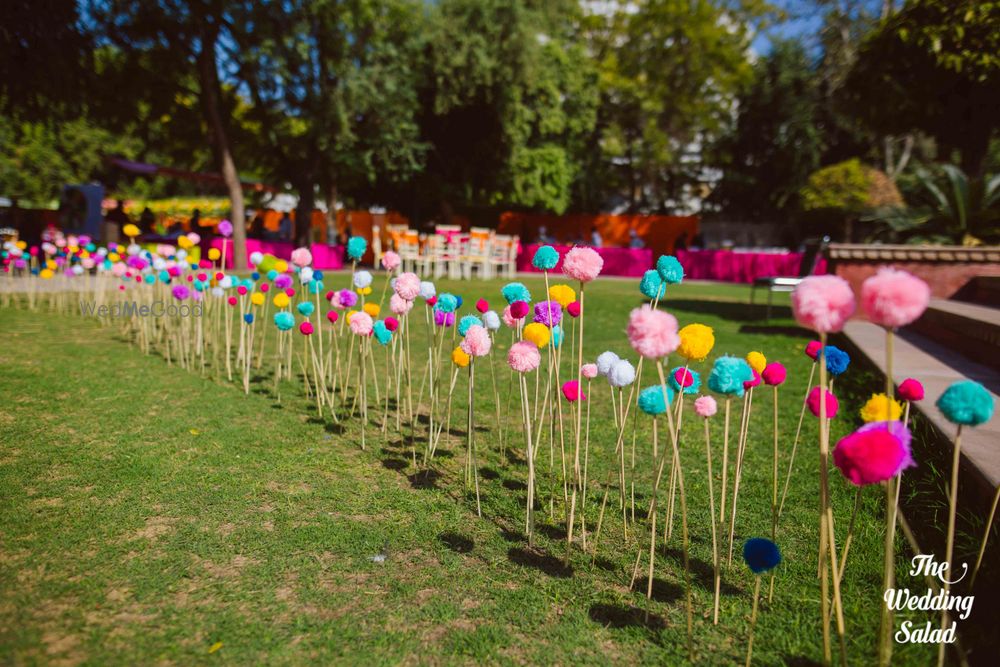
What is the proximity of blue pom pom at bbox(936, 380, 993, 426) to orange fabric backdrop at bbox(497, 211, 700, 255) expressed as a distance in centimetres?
2832

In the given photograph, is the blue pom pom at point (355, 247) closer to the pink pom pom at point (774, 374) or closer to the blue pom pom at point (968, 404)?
the pink pom pom at point (774, 374)

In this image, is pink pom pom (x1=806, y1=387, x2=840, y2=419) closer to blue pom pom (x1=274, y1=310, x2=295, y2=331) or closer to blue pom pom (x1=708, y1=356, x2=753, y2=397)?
blue pom pom (x1=708, y1=356, x2=753, y2=397)

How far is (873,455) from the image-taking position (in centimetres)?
144

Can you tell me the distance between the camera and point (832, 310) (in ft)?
4.77

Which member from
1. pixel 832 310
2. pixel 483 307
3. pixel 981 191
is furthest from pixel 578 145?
pixel 832 310

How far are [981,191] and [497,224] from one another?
23606 mm

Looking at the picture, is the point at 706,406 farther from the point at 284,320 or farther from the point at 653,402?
the point at 284,320

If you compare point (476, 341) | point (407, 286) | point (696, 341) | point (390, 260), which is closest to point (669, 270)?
point (696, 341)

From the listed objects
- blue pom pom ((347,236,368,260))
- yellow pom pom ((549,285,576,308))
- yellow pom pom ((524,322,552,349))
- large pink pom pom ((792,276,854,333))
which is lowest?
yellow pom pom ((524,322,552,349))

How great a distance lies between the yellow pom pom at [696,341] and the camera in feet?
6.29

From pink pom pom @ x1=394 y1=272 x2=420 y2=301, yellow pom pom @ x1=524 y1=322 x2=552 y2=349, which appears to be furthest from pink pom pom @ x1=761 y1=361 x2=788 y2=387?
pink pom pom @ x1=394 y1=272 x2=420 y2=301

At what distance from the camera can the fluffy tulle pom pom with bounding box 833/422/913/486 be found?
143 centimetres

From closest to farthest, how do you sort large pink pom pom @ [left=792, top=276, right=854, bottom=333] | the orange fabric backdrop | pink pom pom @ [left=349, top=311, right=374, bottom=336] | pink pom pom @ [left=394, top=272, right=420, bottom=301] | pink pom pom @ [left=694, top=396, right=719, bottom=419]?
1. large pink pom pom @ [left=792, top=276, right=854, bottom=333]
2. pink pom pom @ [left=694, top=396, right=719, bottom=419]
3. pink pom pom @ [left=394, top=272, right=420, bottom=301]
4. pink pom pom @ [left=349, top=311, right=374, bottom=336]
5. the orange fabric backdrop

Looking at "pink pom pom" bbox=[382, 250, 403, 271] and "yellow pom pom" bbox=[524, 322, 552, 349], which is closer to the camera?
"yellow pom pom" bbox=[524, 322, 552, 349]
